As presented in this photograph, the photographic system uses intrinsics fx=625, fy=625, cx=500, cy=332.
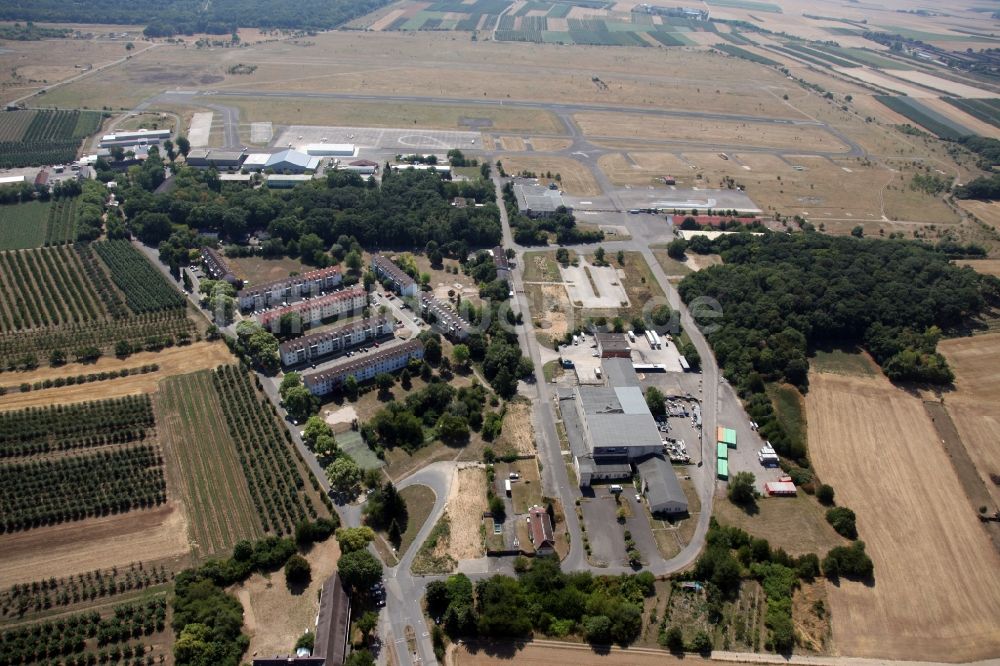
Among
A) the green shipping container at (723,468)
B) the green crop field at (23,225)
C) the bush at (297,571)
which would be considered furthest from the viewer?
the green crop field at (23,225)

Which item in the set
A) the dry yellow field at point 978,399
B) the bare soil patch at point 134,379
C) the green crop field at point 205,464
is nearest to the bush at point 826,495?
the dry yellow field at point 978,399

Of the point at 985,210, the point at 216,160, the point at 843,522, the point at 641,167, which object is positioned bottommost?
the point at 843,522

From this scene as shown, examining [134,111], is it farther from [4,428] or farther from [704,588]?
[704,588]

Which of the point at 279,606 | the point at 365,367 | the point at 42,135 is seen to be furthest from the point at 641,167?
the point at 42,135

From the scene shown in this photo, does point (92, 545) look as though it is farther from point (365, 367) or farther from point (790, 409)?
point (790, 409)

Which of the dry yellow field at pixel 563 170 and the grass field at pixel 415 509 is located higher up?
the dry yellow field at pixel 563 170

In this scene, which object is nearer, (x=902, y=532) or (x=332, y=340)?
(x=902, y=532)

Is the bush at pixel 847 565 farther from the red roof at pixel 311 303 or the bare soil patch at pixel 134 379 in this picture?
the bare soil patch at pixel 134 379
